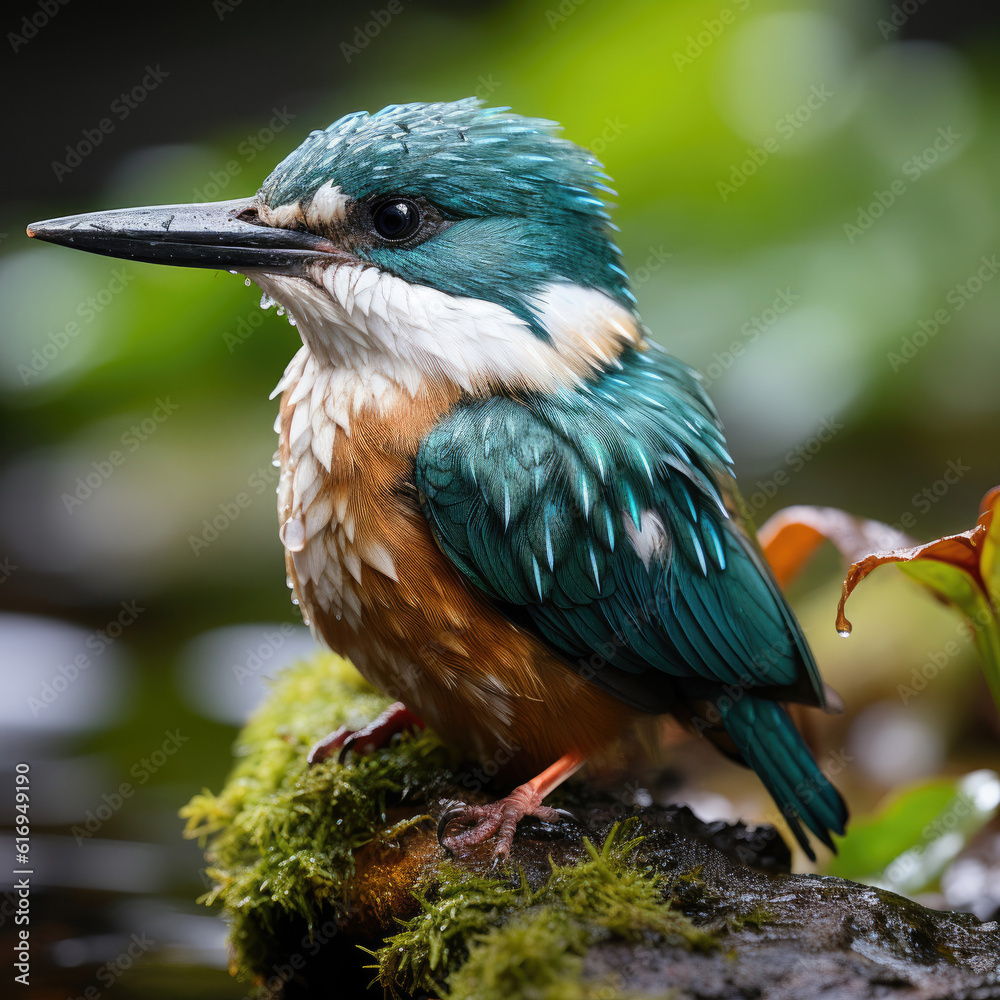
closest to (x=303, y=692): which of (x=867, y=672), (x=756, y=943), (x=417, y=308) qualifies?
(x=417, y=308)

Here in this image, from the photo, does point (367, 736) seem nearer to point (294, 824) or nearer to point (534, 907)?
point (294, 824)

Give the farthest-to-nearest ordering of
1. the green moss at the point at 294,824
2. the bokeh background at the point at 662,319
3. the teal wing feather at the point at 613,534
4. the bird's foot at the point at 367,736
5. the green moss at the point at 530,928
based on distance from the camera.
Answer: the bokeh background at the point at 662,319
the bird's foot at the point at 367,736
the green moss at the point at 294,824
the teal wing feather at the point at 613,534
the green moss at the point at 530,928

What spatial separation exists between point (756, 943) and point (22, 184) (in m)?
7.12

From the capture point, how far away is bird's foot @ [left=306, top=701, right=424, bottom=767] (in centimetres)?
247

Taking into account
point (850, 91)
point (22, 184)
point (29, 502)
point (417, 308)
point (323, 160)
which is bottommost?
point (417, 308)

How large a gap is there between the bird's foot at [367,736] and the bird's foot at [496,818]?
0.46m

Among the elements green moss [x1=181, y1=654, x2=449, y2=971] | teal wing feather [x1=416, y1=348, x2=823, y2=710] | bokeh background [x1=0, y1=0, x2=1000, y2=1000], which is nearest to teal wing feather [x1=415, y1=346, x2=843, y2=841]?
teal wing feather [x1=416, y1=348, x2=823, y2=710]

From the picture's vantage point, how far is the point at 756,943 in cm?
164

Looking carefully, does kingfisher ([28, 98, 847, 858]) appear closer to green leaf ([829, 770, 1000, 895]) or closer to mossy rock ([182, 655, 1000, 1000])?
mossy rock ([182, 655, 1000, 1000])

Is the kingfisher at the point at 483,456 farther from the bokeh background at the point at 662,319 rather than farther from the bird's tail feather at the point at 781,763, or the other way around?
the bokeh background at the point at 662,319

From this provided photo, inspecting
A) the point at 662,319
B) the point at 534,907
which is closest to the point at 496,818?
the point at 534,907

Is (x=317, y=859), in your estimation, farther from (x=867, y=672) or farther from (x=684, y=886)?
(x=867, y=672)

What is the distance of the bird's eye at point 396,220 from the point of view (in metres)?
2.02

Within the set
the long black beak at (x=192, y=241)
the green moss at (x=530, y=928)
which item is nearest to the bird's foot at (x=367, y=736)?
the green moss at (x=530, y=928)
